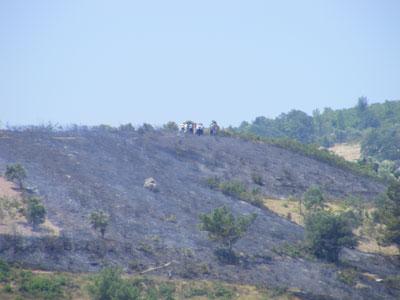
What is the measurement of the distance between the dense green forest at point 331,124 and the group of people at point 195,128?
4669 centimetres

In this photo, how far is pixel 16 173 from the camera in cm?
4953

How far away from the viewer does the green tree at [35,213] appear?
43688 mm

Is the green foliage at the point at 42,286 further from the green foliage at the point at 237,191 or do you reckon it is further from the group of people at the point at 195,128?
the group of people at the point at 195,128

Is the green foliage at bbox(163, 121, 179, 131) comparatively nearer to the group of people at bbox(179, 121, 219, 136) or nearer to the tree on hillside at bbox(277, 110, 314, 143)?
the group of people at bbox(179, 121, 219, 136)

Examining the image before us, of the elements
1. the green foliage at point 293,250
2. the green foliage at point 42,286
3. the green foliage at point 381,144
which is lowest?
the green foliage at point 293,250

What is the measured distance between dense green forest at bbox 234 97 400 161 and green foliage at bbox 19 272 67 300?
89428 millimetres

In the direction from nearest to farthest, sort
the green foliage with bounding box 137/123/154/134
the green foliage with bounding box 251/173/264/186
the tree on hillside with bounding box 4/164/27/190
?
the tree on hillside with bounding box 4/164/27/190 < the green foliage with bounding box 251/173/264/186 < the green foliage with bounding box 137/123/154/134

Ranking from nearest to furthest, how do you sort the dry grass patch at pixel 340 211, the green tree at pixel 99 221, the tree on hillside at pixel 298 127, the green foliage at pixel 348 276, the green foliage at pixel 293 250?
the green tree at pixel 99 221 < the green foliage at pixel 348 276 < the green foliage at pixel 293 250 < the dry grass patch at pixel 340 211 < the tree on hillside at pixel 298 127

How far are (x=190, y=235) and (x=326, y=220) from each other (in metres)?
8.91

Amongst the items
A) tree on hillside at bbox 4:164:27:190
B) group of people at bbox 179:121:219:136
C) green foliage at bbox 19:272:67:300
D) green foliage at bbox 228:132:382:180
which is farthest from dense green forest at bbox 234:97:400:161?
green foliage at bbox 19:272:67:300

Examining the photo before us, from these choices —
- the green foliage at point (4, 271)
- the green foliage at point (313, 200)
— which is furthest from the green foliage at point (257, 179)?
the green foliage at point (4, 271)

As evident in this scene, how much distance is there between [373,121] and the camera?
14788cm

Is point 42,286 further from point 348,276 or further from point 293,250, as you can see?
point 348,276

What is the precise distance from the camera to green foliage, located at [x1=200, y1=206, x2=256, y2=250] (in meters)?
47.8
